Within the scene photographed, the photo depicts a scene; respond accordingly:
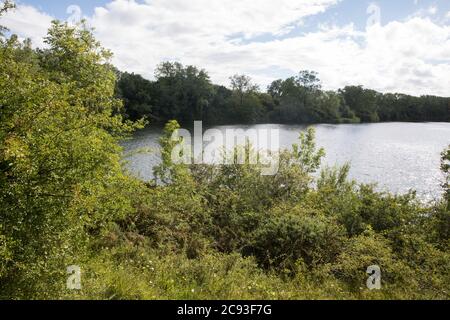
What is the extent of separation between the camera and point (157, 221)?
10586 millimetres

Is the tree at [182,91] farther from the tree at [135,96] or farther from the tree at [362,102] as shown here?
the tree at [362,102]

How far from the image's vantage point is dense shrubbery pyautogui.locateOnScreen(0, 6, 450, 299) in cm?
541

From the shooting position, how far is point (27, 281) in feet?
17.7

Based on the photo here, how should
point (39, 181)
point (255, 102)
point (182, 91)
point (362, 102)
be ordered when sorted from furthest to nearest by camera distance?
point (362, 102) < point (255, 102) < point (182, 91) < point (39, 181)

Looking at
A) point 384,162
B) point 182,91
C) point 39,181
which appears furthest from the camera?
point 182,91

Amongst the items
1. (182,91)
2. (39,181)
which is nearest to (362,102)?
(182,91)

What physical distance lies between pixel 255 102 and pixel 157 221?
82007 mm

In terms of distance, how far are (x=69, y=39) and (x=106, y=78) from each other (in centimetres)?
139

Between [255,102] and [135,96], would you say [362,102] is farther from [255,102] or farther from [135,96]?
[135,96]

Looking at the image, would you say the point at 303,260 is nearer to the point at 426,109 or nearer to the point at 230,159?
the point at 230,159

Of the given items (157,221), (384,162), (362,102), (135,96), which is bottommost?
(157,221)
